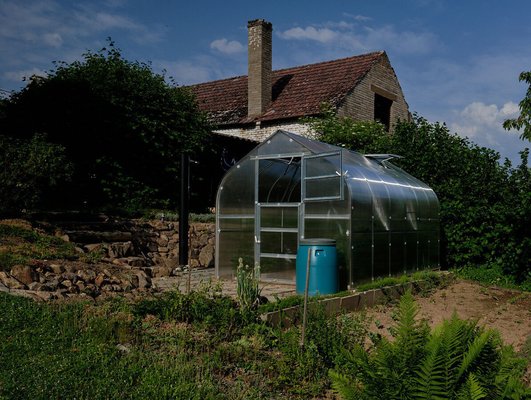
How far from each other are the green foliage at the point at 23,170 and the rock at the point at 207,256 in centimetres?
417

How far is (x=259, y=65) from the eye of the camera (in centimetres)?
2302

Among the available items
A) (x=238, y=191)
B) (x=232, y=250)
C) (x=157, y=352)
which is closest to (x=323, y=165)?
(x=238, y=191)

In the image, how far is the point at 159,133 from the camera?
684 inches

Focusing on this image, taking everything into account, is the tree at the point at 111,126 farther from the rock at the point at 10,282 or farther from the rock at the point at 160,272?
the rock at the point at 10,282

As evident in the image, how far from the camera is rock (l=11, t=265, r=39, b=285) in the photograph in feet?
28.9

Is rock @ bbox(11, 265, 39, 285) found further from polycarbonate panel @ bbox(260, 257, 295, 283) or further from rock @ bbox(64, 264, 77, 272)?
polycarbonate panel @ bbox(260, 257, 295, 283)

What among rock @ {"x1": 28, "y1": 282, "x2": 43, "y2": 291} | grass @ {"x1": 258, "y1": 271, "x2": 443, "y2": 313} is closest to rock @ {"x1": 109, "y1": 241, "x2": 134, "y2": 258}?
rock @ {"x1": 28, "y1": 282, "x2": 43, "y2": 291}

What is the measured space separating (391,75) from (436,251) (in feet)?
43.5

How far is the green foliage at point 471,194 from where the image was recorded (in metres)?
13.3

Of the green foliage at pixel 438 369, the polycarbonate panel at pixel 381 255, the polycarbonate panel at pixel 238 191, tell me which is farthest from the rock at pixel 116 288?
the green foliage at pixel 438 369

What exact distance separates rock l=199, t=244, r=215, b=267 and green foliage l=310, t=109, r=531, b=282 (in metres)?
6.14

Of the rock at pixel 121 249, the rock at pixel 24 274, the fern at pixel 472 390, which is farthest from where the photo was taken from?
the rock at pixel 121 249

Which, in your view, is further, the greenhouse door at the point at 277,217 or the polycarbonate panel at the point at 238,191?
the polycarbonate panel at the point at 238,191

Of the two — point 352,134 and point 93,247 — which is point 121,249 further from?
point 352,134
